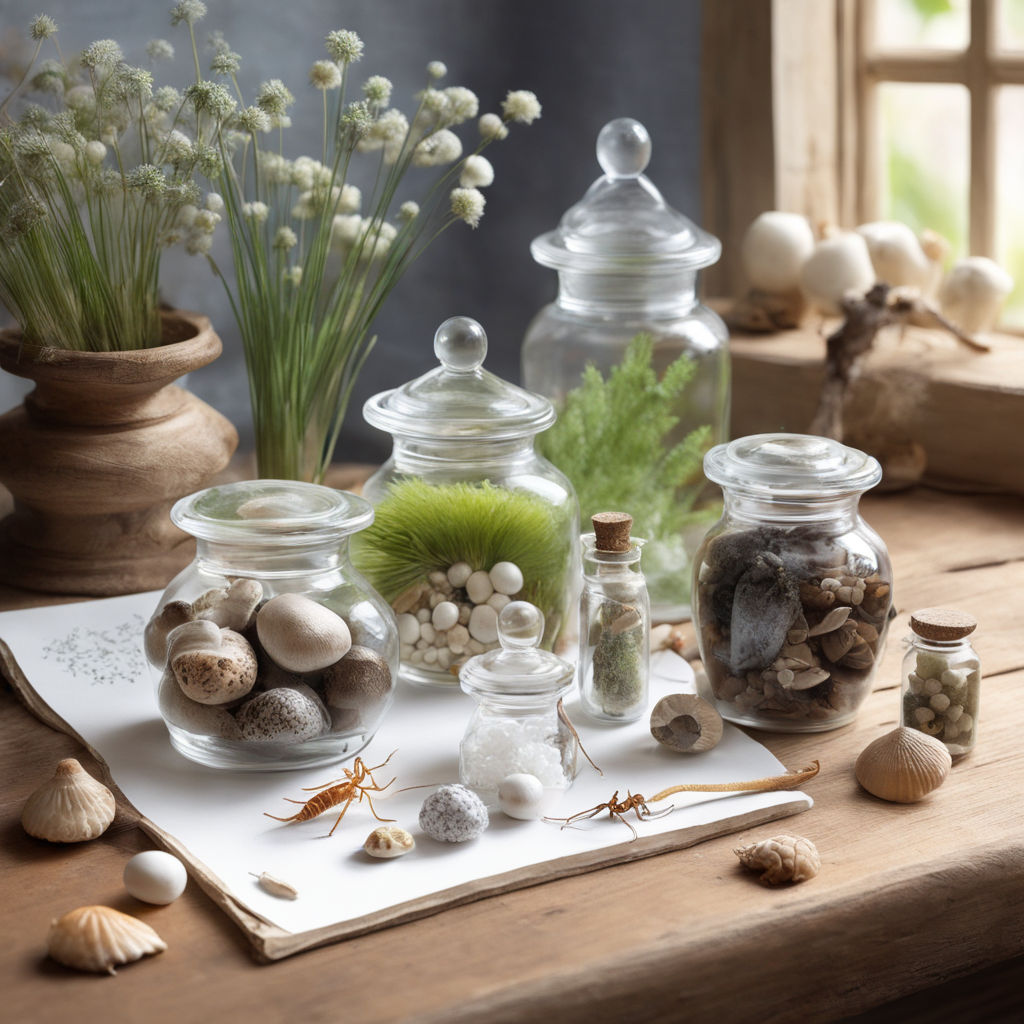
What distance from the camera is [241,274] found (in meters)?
1.12

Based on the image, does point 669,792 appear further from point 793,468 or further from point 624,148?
point 624,148

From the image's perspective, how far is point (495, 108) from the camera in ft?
4.93

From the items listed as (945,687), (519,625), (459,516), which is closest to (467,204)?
(459,516)

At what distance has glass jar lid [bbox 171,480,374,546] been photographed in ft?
2.61

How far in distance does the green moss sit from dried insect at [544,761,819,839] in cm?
21

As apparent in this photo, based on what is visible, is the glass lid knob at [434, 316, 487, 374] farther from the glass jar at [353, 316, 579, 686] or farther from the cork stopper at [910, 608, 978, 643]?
the cork stopper at [910, 608, 978, 643]

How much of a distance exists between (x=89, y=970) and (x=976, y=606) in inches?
29.1

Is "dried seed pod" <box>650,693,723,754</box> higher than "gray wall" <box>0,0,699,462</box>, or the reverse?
"gray wall" <box>0,0,699,462</box>

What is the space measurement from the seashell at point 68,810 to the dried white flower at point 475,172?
585 mm

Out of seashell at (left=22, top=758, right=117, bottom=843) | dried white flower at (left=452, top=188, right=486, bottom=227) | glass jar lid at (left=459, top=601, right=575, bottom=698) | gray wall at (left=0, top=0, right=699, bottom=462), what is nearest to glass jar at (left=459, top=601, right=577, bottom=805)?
glass jar lid at (left=459, top=601, right=575, bottom=698)

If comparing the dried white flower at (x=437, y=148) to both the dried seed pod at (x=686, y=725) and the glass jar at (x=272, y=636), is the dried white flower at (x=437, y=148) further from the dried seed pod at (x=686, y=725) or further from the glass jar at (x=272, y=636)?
the dried seed pod at (x=686, y=725)

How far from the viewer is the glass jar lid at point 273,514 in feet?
2.61

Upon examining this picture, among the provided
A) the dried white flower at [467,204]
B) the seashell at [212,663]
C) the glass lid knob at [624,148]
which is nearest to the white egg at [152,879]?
the seashell at [212,663]

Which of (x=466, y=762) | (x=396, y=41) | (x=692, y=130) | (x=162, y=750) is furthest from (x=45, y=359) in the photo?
(x=692, y=130)
